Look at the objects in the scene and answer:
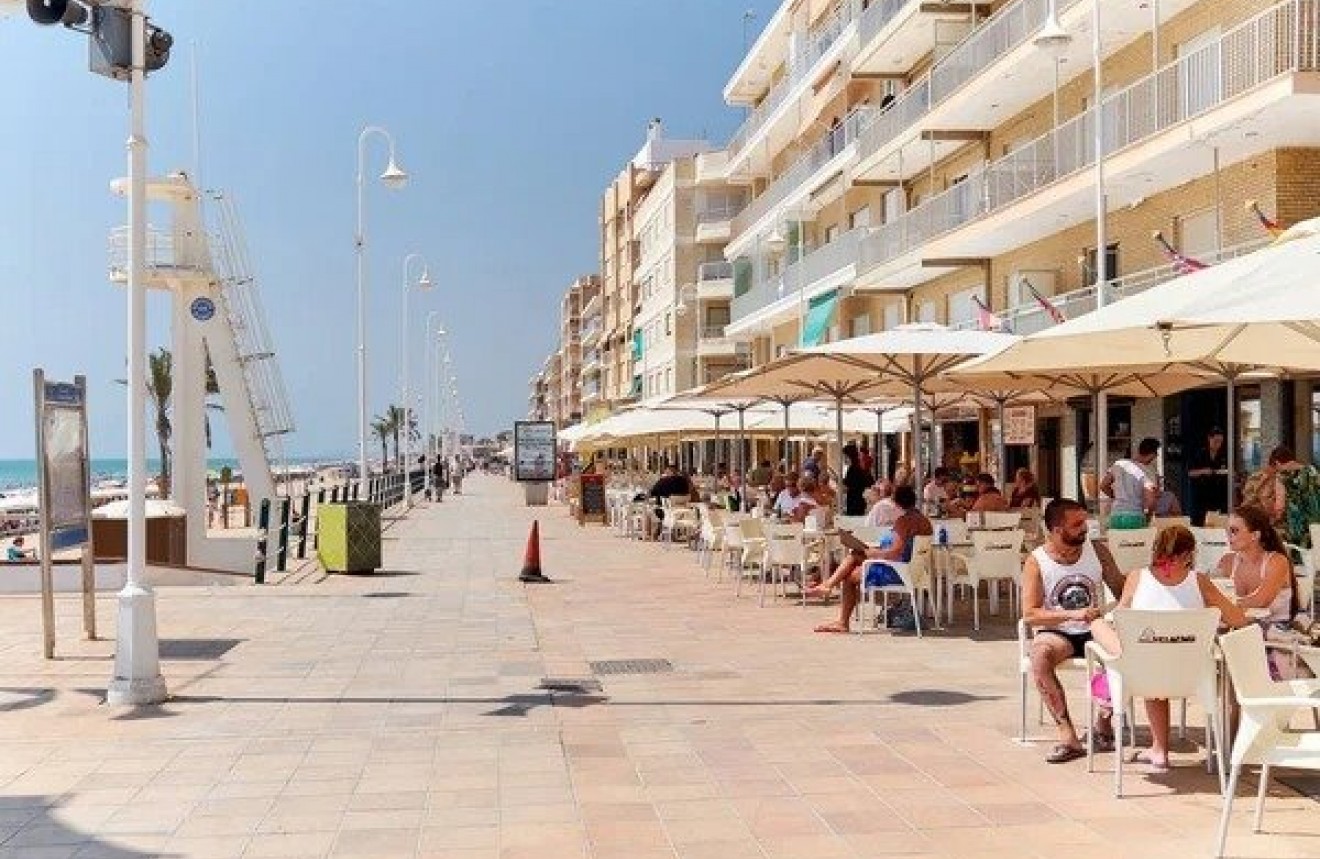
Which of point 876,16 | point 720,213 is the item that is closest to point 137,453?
point 876,16

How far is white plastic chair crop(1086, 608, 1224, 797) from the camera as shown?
6742mm

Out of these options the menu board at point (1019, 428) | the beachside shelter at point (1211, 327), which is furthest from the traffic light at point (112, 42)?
the menu board at point (1019, 428)

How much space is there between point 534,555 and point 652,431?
34.5ft

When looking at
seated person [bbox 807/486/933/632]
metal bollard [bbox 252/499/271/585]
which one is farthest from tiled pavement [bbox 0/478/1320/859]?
metal bollard [bbox 252/499/271/585]

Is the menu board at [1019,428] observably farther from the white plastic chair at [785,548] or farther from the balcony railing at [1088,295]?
the white plastic chair at [785,548]

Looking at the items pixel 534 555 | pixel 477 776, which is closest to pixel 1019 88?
pixel 534 555

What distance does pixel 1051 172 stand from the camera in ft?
90.4

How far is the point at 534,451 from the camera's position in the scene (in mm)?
53812

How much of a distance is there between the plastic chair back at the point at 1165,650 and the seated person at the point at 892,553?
19.6 feet

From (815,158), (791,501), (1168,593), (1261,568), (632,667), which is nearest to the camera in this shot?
(1168,593)

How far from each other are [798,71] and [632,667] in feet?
128

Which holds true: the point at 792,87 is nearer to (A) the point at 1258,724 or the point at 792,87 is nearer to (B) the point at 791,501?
(B) the point at 791,501

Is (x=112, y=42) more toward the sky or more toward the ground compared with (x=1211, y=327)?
more toward the sky

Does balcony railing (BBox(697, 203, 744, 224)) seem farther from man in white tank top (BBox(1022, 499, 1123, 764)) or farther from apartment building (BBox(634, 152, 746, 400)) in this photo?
man in white tank top (BBox(1022, 499, 1123, 764))
